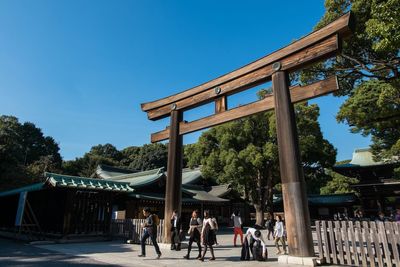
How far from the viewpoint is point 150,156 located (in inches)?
2452

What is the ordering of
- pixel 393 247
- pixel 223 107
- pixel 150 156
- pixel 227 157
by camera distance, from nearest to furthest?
pixel 393 247 < pixel 223 107 < pixel 227 157 < pixel 150 156

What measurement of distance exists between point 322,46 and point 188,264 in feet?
23.3

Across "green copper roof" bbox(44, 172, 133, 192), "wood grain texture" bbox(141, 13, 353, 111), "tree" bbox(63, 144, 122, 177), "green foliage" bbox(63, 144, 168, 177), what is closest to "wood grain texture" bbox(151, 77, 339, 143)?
"wood grain texture" bbox(141, 13, 353, 111)

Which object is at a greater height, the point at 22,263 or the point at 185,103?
the point at 185,103

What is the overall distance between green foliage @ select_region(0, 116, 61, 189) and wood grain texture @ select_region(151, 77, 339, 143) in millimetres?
21594

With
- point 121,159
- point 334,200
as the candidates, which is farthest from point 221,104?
point 121,159

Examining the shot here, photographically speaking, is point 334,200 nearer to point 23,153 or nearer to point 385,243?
point 385,243

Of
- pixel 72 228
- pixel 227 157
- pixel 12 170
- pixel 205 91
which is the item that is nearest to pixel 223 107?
pixel 205 91

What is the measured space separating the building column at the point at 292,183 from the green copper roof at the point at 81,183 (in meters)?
10.6

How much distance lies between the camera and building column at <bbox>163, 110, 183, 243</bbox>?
11.5m

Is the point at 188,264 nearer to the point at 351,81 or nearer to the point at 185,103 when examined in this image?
the point at 185,103

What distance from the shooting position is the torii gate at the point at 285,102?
7531 mm

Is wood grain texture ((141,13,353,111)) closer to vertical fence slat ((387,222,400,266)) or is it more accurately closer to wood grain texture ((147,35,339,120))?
wood grain texture ((147,35,339,120))

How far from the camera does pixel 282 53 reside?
897 centimetres
